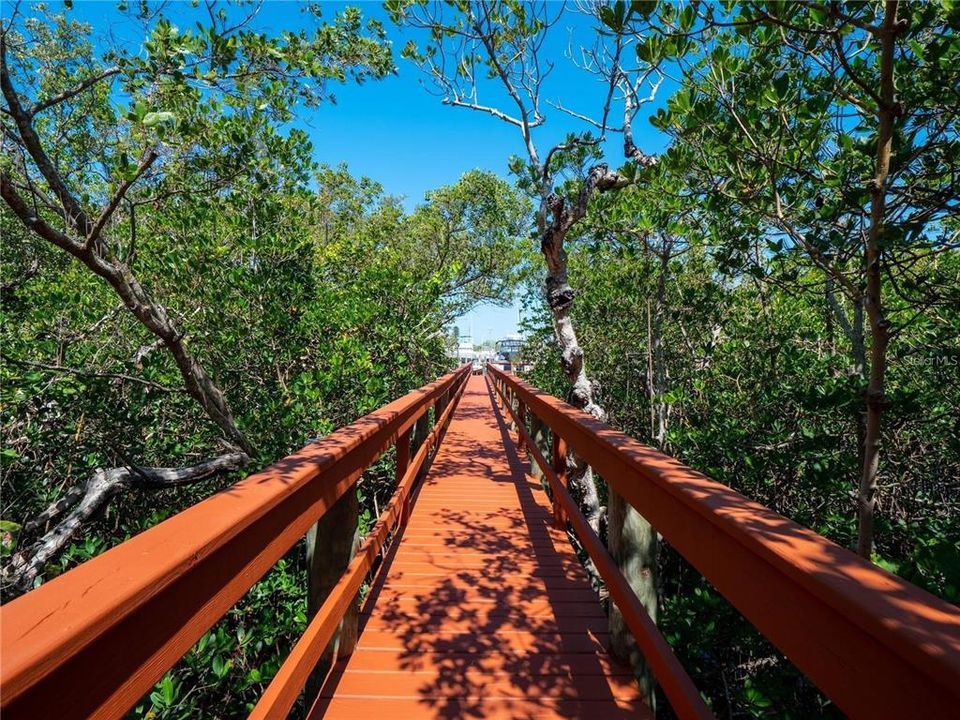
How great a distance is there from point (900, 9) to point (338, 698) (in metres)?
4.10

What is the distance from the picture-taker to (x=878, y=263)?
2.03m

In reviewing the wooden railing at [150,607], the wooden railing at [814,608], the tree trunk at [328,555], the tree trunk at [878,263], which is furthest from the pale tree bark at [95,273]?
the tree trunk at [878,263]

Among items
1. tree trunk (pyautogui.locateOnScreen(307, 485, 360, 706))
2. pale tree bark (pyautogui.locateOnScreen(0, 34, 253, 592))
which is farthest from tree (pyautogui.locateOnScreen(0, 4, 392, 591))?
tree trunk (pyautogui.locateOnScreen(307, 485, 360, 706))

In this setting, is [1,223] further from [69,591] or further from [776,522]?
[776,522]

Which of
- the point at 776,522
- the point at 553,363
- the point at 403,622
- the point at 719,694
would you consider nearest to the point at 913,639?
the point at 776,522

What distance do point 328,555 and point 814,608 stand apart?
5.29 ft

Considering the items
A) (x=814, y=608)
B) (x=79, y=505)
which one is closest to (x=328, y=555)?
(x=814, y=608)

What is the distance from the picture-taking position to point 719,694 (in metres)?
4.81

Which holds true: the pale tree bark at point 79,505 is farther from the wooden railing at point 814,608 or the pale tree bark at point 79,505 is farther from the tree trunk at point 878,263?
the tree trunk at point 878,263

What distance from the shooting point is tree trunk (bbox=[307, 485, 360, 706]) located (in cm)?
183

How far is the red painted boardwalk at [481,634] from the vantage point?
1.86 m

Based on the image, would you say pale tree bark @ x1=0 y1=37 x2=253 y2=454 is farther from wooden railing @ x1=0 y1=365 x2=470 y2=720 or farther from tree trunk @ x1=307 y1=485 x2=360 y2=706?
wooden railing @ x1=0 y1=365 x2=470 y2=720

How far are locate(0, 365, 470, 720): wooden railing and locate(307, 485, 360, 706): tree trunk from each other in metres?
0.32

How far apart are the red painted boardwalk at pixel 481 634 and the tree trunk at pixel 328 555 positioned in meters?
0.08
